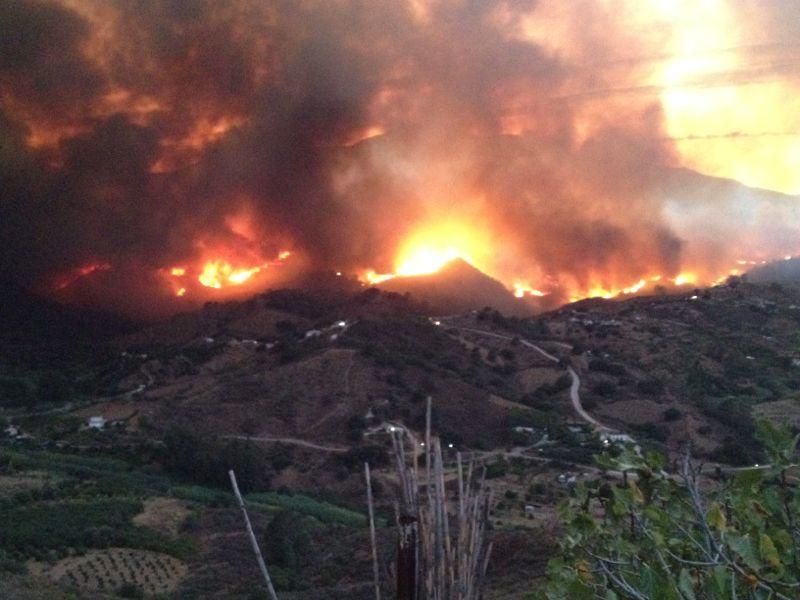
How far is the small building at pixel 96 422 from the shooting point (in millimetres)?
35472

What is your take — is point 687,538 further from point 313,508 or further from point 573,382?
point 573,382

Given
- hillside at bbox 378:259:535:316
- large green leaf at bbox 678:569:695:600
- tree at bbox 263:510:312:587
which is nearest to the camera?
large green leaf at bbox 678:569:695:600

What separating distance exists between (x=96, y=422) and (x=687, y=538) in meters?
34.2

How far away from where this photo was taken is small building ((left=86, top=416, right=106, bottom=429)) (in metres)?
35.5

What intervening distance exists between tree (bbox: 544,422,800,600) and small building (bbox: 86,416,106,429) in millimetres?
32218

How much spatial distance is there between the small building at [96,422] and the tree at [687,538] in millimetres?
32218

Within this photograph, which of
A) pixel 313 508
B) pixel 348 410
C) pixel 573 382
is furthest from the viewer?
pixel 573 382

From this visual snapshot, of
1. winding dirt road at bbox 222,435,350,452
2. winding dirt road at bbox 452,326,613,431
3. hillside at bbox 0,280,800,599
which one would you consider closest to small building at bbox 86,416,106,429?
hillside at bbox 0,280,800,599

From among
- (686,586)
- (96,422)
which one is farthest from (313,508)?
(686,586)

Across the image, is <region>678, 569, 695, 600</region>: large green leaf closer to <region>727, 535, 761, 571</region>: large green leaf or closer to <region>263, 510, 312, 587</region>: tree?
<region>727, 535, 761, 571</region>: large green leaf

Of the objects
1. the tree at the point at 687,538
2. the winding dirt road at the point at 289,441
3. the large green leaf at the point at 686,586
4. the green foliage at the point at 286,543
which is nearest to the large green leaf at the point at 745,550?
the tree at the point at 687,538

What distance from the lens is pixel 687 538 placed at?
14.7 feet

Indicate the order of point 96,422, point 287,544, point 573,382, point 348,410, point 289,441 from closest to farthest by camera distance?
point 287,544, point 289,441, point 348,410, point 96,422, point 573,382

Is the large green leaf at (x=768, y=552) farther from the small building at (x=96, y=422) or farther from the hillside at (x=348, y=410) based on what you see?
the small building at (x=96, y=422)
